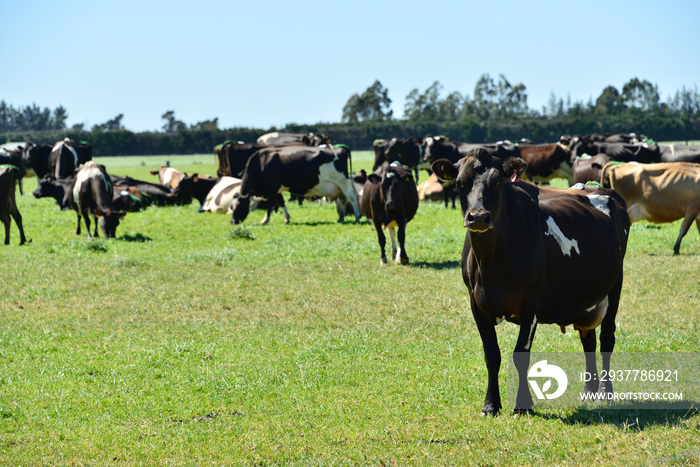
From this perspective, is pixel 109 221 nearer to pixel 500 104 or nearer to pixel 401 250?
pixel 401 250

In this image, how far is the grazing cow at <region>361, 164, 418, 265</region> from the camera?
12.7 metres

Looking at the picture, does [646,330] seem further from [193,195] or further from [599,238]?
[193,195]

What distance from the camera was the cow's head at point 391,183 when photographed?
41.4 ft

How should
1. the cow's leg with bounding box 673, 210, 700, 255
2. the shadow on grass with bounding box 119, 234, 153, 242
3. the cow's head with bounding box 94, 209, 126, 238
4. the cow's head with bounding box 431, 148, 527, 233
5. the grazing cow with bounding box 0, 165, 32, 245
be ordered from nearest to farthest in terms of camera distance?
the cow's head with bounding box 431, 148, 527, 233, the cow's leg with bounding box 673, 210, 700, 255, the grazing cow with bounding box 0, 165, 32, 245, the shadow on grass with bounding box 119, 234, 153, 242, the cow's head with bounding box 94, 209, 126, 238

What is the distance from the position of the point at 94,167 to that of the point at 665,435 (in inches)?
613

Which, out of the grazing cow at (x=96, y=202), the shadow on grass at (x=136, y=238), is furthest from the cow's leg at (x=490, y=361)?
the grazing cow at (x=96, y=202)

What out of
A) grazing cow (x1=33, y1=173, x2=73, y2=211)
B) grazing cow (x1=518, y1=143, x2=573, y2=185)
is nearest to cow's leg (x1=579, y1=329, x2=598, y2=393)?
A: grazing cow (x1=33, y1=173, x2=73, y2=211)

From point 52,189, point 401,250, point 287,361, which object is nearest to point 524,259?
point 287,361

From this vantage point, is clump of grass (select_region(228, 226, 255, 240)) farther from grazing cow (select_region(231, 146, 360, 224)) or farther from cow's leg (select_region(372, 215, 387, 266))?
cow's leg (select_region(372, 215, 387, 266))

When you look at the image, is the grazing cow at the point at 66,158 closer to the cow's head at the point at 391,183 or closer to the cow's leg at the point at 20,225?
the cow's leg at the point at 20,225

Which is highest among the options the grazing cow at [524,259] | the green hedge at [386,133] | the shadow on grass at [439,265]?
the green hedge at [386,133]

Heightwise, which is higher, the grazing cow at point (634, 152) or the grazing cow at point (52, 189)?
the grazing cow at point (634, 152)

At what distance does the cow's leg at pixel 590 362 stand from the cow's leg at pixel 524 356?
0.91 meters

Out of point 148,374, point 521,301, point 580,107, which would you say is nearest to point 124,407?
point 148,374
